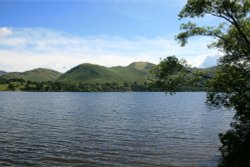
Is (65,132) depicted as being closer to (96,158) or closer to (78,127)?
(78,127)

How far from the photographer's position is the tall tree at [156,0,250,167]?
23797mm

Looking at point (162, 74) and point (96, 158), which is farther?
point (96, 158)

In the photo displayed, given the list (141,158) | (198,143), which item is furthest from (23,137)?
(198,143)

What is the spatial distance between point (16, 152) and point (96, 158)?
1155 centimetres

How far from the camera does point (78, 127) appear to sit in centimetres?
6862

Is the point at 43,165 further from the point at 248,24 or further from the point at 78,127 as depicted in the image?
the point at 78,127

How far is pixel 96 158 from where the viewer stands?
40344 millimetres

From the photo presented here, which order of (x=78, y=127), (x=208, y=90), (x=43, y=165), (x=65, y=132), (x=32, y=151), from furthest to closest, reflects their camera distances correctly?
1. (x=78, y=127)
2. (x=65, y=132)
3. (x=32, y=151)
4. (x=43, y=165)
5. (x=208, y=90)

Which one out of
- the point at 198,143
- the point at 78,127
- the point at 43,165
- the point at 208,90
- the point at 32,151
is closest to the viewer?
the point at 208,90

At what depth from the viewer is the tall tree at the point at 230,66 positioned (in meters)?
23.8

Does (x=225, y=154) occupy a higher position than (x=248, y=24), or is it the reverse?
(x=248, y=24)

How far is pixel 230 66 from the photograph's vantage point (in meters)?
24.8

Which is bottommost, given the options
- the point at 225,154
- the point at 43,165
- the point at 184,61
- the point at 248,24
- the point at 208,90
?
the point at 43,165

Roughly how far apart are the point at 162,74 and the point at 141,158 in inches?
712
